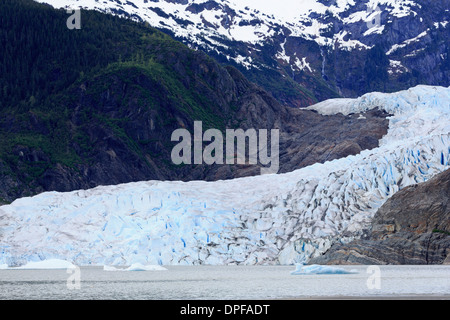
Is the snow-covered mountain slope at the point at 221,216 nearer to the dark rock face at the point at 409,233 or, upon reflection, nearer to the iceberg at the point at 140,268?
the dark rock face at the point at 409,233

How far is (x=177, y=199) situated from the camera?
234 feet

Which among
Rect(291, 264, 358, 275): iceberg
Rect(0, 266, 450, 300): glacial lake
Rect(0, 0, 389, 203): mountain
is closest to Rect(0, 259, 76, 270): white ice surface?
Rect(0, 266, 450, 300): glacial lake

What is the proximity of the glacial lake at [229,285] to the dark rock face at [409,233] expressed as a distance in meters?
2.67

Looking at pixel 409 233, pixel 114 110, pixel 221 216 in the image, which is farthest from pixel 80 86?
pixel 409 233

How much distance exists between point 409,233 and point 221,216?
17.0 meters

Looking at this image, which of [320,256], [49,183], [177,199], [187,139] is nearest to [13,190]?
[49,183]

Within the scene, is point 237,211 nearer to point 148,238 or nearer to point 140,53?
point 148,238

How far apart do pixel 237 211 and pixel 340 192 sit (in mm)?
9626

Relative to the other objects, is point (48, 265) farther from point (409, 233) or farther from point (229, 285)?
point (409, 233)

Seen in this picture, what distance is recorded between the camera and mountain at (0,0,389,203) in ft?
404

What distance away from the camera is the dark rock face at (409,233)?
58594mm

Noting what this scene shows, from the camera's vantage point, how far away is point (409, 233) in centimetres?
6003

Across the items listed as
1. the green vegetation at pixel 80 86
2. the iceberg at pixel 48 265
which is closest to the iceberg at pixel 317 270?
the iceberg at pixel 48 265

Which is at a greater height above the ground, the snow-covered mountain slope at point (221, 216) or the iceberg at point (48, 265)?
the snow-covered mountain slope at point (221, 216)
